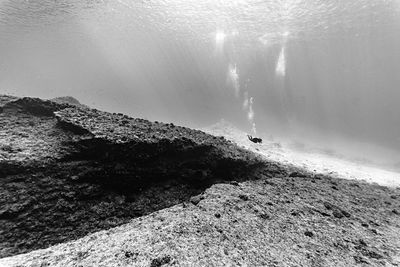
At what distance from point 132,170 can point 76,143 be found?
54.5 inches

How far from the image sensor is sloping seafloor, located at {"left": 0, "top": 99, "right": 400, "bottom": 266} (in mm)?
3713

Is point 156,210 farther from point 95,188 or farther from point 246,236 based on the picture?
point 246,236

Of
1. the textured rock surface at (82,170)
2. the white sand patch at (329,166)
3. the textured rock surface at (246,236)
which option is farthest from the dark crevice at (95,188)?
the white sand patch at (329,166)

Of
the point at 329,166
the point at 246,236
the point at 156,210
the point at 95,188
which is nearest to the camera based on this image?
the point at 246,236

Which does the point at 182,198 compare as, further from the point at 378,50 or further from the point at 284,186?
the point at 378,50

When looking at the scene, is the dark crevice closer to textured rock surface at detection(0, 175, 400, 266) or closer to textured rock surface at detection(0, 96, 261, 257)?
textured rock surface at detection(0, 96, 261, 257)

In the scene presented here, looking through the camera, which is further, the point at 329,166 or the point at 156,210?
the point at 329,166

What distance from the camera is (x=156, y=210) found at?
493cm

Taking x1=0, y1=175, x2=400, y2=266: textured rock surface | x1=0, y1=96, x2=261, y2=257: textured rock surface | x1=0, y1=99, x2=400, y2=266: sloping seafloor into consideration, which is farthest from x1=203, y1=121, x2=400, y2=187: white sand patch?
x1=0, y1=96, x2=261, y2=257: textured rock surface

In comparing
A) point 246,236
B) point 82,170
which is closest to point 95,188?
point 82,170

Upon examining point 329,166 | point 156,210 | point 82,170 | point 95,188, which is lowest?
point 156,210

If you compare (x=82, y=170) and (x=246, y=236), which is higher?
(x=82, y=170)

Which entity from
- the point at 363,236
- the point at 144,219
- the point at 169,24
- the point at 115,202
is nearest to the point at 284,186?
the point at 363,236

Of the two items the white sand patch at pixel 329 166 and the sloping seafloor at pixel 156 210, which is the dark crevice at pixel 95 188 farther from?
the white sand patch at pixel 329 166
